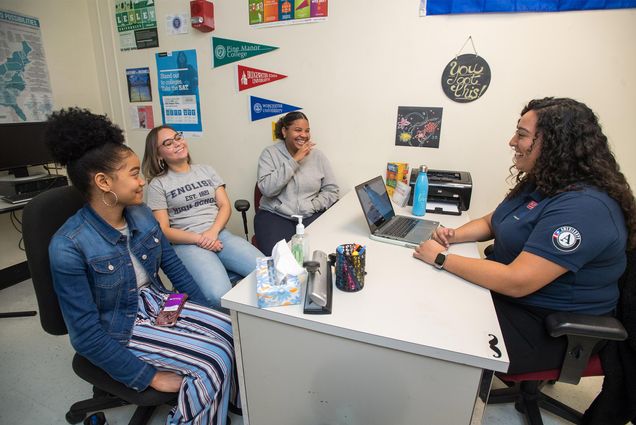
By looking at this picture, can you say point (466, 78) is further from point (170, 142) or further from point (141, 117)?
point (141, 117)

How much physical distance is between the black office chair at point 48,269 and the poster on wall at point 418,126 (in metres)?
1.81

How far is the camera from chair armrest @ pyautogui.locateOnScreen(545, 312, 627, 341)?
984mm

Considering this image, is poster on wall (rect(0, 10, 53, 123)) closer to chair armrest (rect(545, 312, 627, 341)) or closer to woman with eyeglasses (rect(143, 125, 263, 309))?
woman with eyeglasses (rect(143, 125, 263, 309))

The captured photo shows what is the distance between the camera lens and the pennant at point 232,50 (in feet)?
7.79

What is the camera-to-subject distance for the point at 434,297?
1021mm

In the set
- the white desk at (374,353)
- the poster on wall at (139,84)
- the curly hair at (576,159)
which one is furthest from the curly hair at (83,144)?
the poster on wall at (139,84)

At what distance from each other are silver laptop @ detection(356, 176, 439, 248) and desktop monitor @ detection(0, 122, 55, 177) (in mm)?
2075

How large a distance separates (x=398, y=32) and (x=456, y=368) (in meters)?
1.94

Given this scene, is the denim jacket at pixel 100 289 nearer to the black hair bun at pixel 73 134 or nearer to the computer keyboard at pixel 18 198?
the black hair bun at pixel 73 134

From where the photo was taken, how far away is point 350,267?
1.00 meters

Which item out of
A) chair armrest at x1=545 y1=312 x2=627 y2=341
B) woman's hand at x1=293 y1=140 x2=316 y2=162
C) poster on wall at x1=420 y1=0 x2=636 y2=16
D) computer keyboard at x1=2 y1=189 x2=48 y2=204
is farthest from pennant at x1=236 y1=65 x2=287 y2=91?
chair armrest at x1=545 y1=312 x2=627 y2=341

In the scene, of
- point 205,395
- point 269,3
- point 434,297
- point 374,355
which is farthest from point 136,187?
point 269,3

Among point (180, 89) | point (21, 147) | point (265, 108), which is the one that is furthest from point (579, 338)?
point (21, 147)

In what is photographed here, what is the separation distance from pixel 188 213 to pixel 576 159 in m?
1.79
